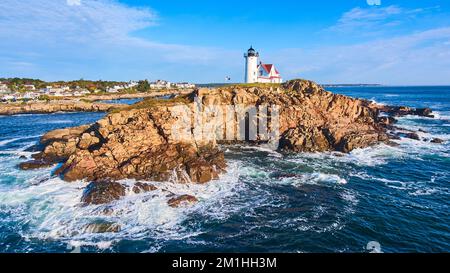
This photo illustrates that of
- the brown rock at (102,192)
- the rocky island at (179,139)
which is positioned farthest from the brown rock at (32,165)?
the brown rock at (102,192)

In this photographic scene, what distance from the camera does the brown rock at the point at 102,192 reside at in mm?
27719

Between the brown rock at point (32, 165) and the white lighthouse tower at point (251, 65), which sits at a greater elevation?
the white lighthouse tower at point (251, 65)

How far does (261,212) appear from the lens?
85.4 ft

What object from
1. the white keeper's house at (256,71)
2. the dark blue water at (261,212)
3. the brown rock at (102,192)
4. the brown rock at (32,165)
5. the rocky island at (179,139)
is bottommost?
the dark blue water at (261,212)

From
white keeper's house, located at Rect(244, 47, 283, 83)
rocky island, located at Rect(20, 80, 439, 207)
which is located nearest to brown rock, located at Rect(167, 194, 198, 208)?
rocky island, located at Rect(20, 80, 439, 207)

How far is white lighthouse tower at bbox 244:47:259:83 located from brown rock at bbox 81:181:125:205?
61.4 metres

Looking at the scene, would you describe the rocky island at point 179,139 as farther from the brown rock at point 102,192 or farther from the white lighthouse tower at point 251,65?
the white lighthouse tower at point 251,65

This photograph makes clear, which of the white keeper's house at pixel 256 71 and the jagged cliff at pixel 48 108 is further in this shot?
the jagged cliff at pixel 48 108

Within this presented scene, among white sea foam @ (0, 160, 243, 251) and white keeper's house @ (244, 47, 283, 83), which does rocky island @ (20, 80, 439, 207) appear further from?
white keeper's house @ (244, 47, 283, 83)

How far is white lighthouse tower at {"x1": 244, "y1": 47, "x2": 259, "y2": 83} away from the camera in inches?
3319

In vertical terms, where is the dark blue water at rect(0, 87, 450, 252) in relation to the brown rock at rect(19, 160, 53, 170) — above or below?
below

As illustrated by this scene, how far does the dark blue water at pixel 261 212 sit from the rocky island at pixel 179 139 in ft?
6.71
